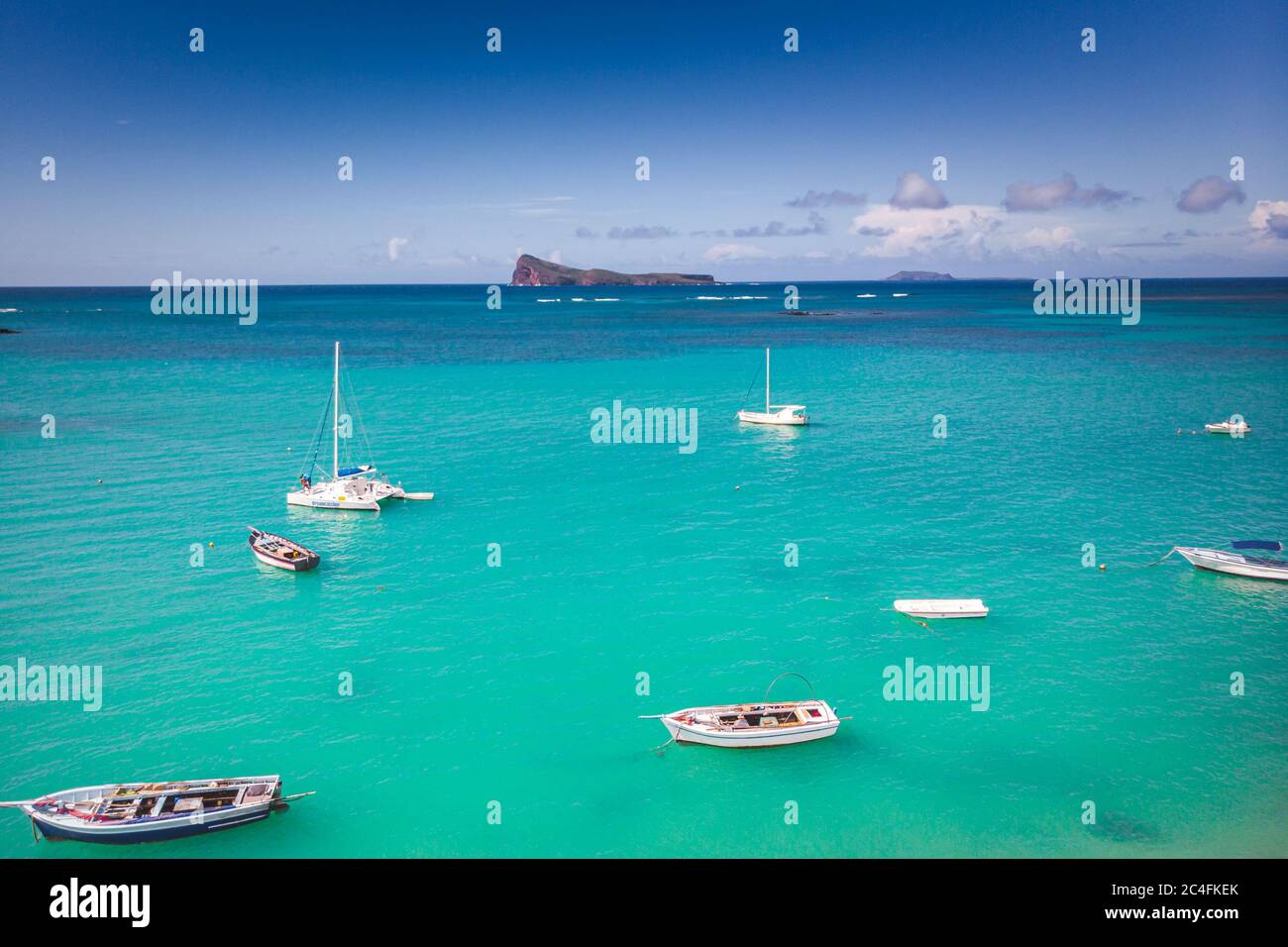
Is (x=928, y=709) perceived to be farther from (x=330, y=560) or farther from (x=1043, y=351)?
(x=1043, y=351)

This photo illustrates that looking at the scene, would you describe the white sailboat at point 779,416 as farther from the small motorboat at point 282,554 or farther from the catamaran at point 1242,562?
the small motorboat at point 282,554

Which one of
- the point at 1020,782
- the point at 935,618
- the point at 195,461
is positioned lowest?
the point at 1020,782

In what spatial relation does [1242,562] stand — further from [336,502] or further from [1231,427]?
[336,502]

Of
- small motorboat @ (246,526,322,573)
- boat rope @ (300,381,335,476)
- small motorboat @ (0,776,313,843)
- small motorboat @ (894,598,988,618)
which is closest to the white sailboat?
boat rope @ (300,381,335,476)

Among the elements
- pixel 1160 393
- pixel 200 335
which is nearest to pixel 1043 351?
pixel 1160 393

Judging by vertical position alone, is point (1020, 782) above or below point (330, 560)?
below

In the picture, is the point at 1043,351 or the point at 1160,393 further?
the point at 1043,351

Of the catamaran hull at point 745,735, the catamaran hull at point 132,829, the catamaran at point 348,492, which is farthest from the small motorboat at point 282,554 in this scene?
the catamaran hull at point 745,735
